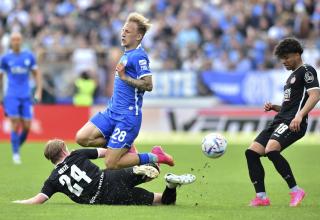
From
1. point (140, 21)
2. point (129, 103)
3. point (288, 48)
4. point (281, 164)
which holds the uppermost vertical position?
point (140, 21)

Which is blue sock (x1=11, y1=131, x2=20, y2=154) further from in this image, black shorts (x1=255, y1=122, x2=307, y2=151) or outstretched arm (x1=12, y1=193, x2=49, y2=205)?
black shorts (x1=255, y1=122, x2=307, y2=151)

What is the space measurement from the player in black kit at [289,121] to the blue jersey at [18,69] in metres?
8.36

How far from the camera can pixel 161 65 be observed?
26.8 metres

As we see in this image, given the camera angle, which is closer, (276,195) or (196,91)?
(276,195)

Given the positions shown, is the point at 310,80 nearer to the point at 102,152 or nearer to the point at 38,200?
the point at 102,152

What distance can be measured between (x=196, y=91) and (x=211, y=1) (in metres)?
4.75

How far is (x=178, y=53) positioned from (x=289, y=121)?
16200mm

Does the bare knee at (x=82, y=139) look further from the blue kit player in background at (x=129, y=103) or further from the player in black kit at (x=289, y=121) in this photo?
the player in black kit at (x=289, y=121)

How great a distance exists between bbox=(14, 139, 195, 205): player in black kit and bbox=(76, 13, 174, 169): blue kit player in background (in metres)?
0.76

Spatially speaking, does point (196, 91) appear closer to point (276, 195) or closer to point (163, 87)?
point (163, 87)

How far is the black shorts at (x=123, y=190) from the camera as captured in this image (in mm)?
10758

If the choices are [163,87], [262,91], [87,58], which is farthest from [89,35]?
[262,91]

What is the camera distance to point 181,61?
26.9 meters

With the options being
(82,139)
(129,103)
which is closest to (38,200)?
(82,139)
